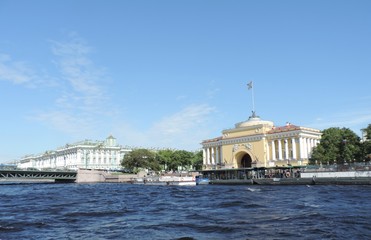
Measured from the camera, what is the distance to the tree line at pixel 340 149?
7794 cm

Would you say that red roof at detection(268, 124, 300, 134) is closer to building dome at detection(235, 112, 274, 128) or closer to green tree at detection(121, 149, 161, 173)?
building dome at detection(235, 112, 274, 128)

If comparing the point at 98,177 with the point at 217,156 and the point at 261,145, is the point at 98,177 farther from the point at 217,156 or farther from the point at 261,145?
the point at 261,145

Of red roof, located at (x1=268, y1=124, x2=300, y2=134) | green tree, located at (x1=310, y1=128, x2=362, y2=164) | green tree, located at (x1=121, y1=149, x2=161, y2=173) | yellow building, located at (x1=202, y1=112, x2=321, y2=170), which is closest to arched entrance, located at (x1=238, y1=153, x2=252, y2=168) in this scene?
yellow building, located at (x1=202, y1=112, x2=321, y2=170)

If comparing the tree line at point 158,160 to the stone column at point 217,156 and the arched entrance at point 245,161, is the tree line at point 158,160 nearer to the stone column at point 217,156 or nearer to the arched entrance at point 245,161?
the stone column at point 217,156

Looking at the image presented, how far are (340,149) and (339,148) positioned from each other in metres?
0.29

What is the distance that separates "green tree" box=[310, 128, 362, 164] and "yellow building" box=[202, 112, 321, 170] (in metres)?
6.33

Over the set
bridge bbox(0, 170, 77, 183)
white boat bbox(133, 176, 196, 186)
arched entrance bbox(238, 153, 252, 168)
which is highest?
arched entrance bbox(238, 153, 252, 168)

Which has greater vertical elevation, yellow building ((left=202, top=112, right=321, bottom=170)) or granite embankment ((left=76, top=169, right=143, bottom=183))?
yellow building ((left=202, top=112, right=321, bottom=170))

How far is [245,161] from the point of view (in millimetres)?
102312

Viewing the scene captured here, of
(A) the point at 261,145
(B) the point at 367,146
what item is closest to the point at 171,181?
(A) the point at 261,145

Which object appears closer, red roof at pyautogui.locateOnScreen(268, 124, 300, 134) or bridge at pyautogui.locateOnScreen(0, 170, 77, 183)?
red roof at pyautogui.locateOnScreen(268, 124, 300, 134)

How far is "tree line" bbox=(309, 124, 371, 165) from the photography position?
77.9 meters

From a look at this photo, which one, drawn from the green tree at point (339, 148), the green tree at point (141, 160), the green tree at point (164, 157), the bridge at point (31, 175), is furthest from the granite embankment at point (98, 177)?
the green tree at point (339, 148)

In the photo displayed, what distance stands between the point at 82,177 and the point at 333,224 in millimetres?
97573
